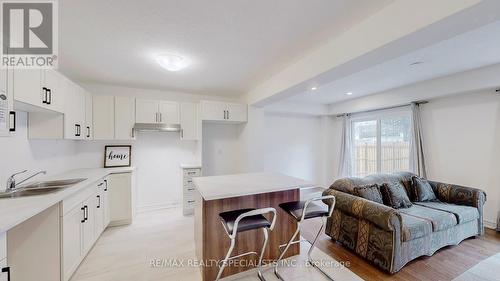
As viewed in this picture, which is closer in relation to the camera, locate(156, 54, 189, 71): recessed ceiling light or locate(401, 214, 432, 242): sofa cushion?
locate(401, 214, 432, 242): sofa cushion

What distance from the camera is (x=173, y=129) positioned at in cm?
382

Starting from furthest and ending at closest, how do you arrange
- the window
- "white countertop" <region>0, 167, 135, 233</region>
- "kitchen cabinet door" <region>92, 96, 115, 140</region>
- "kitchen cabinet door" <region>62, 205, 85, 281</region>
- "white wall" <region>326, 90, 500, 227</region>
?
the window, "kitchen cabinet door" <region>92, 96, 115, 140</region>, "white wall" <region>326, 90, 500, 227</region>, "kitchen cabinet door" <region>62, 205, 85, 281</region>, "white countertop" <region>0, 167, 135, 233</region>

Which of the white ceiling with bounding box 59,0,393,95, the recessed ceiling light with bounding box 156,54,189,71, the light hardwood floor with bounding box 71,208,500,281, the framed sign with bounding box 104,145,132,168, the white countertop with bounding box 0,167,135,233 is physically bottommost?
the light hardwood floor with bounding box 71,208,500,281

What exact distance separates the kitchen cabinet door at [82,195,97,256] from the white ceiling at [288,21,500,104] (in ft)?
11.6

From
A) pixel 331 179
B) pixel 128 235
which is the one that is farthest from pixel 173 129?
pixel 331 179

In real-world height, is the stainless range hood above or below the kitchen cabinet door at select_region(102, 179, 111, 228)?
above

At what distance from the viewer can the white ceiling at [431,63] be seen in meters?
2.16

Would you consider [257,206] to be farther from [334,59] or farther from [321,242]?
[334,59]

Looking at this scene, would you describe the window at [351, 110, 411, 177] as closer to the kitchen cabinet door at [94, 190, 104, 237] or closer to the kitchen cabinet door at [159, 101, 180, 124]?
the kitchen cabinet door at [159, 101, 180, 124]

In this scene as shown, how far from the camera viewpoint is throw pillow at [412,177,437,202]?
3084 mm

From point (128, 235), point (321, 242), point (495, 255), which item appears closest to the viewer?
point (495, 255)

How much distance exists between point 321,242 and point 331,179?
3519 mm

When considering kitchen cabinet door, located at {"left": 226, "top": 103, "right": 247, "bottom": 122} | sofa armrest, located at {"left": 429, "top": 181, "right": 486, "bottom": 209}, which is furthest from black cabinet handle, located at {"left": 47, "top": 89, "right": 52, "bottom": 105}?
sofa armrest, located at {"left": 429, "top": 181, "right": 486, "bottom": 209}

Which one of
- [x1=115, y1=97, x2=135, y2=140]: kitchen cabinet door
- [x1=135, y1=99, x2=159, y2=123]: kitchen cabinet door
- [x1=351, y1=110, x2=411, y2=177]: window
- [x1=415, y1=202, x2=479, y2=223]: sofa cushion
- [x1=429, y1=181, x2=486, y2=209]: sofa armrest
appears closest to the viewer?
[x1=415, y1=202, x2=479, y2=223]: sofa cushion
